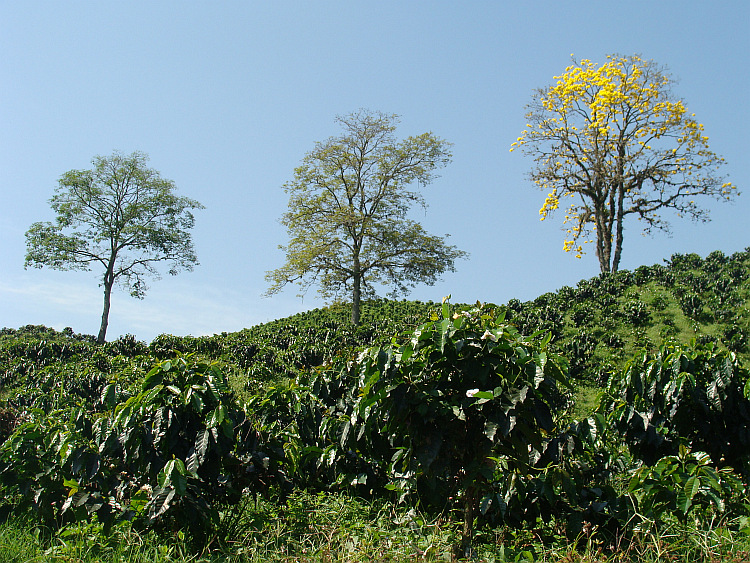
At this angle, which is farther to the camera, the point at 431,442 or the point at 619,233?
the point at 619,233

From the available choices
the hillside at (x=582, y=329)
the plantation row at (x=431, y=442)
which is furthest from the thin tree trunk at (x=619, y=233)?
the plantation row at (x=431, y=442)

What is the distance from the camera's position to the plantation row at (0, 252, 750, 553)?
398 centimetres

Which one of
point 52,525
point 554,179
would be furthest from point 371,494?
point 554,179

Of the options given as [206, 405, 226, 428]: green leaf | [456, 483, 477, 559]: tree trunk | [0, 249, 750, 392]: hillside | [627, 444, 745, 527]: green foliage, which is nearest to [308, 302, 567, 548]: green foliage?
[456, 483, 477, 559]: tree trunk

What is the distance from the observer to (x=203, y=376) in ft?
15.1

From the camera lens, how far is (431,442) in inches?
155

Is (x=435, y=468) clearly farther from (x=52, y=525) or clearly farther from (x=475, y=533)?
(x=52, y=525)

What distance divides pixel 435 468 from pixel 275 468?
136cm

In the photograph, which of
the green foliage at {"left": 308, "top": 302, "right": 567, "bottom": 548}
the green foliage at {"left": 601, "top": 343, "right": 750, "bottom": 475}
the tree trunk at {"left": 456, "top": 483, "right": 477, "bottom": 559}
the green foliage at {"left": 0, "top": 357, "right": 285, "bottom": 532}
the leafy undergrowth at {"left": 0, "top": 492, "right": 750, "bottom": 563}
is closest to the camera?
the leafy undergrowth at {"left": 0, "top": 492, "right": 750, "bottom": 563}

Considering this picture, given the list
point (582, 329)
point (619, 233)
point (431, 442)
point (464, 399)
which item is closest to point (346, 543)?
point (431, 442)

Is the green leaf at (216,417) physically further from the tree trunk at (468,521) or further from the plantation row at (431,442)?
the tree trunk at (468,521)

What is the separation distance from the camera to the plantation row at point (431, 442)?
3.98 m

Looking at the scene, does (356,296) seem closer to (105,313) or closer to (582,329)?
(582,329)

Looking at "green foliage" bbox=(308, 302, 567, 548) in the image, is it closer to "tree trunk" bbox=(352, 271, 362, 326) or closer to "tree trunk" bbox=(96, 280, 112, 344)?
"tree trunk" bbox=(352, 271, 362, 326)
